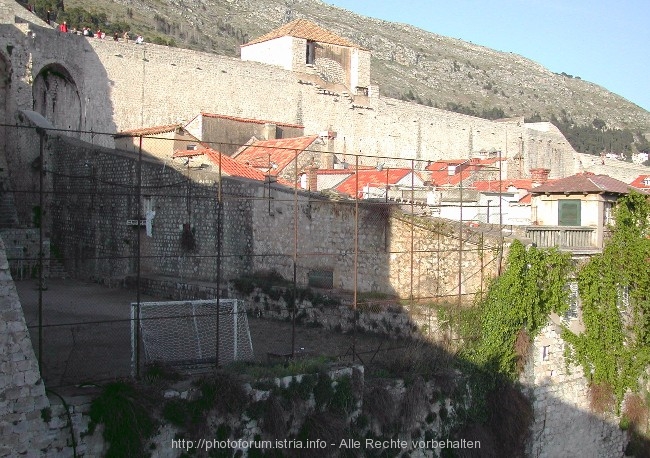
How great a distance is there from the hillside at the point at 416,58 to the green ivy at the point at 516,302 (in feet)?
145

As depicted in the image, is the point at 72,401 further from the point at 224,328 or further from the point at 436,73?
the point at 436,73

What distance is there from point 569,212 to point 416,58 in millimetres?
84313

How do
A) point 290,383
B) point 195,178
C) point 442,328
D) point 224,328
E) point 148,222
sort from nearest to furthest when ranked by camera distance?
point 290,383, point 224,328, point 442,328, point 195,178, point 148,222

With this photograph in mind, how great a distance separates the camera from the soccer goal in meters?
9.62

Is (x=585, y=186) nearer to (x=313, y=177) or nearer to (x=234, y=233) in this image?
(x=234, y=233)

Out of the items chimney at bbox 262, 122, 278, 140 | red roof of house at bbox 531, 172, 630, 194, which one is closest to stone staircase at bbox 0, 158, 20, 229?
chimney at bbox 262, 122, 278, 140

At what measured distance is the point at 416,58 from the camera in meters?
96.3

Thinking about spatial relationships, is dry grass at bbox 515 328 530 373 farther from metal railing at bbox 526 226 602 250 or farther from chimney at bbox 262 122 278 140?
chimney at bbox 262 122 278 140

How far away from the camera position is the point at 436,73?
310 ft

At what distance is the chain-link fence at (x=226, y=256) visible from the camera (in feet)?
35.6

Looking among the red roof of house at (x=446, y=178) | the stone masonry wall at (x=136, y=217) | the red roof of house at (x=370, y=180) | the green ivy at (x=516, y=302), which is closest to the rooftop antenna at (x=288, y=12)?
the red roof of house at (x=446, y=178)

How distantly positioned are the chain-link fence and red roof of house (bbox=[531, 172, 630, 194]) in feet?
4.02

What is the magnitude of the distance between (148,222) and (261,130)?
1033 cm

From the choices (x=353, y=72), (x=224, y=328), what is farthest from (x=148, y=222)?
(x=353, y=72)
